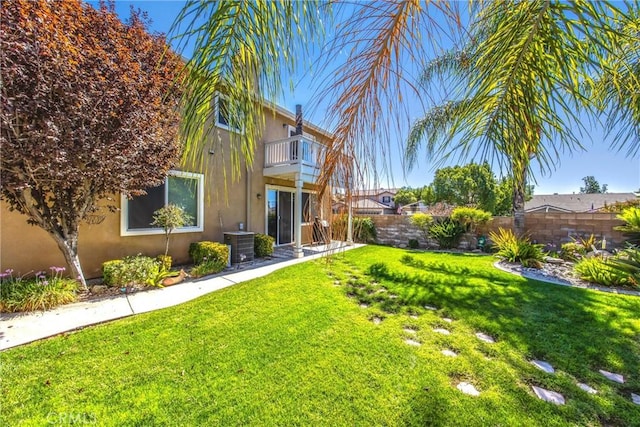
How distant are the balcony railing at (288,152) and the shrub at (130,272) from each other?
5.56 meters

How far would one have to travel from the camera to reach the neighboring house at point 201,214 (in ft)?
17.0

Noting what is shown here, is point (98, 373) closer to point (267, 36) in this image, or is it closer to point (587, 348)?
point (267, 36)

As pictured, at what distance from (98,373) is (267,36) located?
12.5ft

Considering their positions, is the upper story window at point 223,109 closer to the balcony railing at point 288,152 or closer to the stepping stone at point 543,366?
the stepping stone at point 543,366

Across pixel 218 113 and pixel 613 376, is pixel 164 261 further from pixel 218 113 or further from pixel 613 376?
pixel 613 376

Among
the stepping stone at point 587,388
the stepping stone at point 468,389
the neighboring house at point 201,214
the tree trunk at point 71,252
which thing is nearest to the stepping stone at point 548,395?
the stepping stone at point 587,388

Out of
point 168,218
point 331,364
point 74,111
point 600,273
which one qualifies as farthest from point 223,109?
point 600,273

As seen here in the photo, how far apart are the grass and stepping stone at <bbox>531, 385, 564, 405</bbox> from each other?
64 millimetres

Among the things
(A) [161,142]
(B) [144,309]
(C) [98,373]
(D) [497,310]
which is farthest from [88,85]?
(D) [497,310]

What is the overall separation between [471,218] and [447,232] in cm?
120

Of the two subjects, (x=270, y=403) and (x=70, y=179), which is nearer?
(x=270, y=403)

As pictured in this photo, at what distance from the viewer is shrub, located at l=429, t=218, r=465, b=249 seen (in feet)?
38.9

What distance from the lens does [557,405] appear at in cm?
238

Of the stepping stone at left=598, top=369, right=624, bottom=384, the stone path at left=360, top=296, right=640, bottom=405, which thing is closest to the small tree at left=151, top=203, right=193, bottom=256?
the stone path at left=360, top=296, right=640, bottom=405
